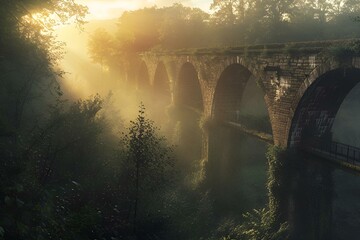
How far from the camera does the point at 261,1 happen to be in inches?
1508

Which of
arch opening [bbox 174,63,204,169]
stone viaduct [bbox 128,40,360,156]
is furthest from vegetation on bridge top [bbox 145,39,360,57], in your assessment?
arch opening [bbox 174,63,204,169]

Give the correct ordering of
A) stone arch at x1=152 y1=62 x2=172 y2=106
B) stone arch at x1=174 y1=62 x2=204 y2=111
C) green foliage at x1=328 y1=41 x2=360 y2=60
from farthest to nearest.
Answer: stone arch at x1=152 y1=62 x2=172 y2=106, stone arch at x1=174 y1=62 x2=204 y2=111, green foliage at x1=328 y1=41 x2=360 y2=60

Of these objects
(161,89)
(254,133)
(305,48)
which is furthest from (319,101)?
(161,89)

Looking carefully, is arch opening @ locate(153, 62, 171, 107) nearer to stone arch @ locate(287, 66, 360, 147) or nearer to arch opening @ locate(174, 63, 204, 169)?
arch opening @ locate(174, 63, 204, 169)

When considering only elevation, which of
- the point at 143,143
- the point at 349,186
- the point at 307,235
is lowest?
the point at 349,186

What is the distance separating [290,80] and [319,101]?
134cm

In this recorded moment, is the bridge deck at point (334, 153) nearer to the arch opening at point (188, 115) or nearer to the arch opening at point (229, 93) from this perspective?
the arch opening at point (229, 93)

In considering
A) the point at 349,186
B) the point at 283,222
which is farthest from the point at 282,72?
the point at 349,186

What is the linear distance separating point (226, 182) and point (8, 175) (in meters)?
13.9

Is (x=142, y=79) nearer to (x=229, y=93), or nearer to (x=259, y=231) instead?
(x=229, y=93)

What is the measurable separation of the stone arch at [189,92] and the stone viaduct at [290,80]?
17.6ft

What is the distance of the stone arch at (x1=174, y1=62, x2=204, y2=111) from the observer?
24344 millimetres

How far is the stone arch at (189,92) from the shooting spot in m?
24.3

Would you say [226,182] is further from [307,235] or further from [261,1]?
[261,1]
